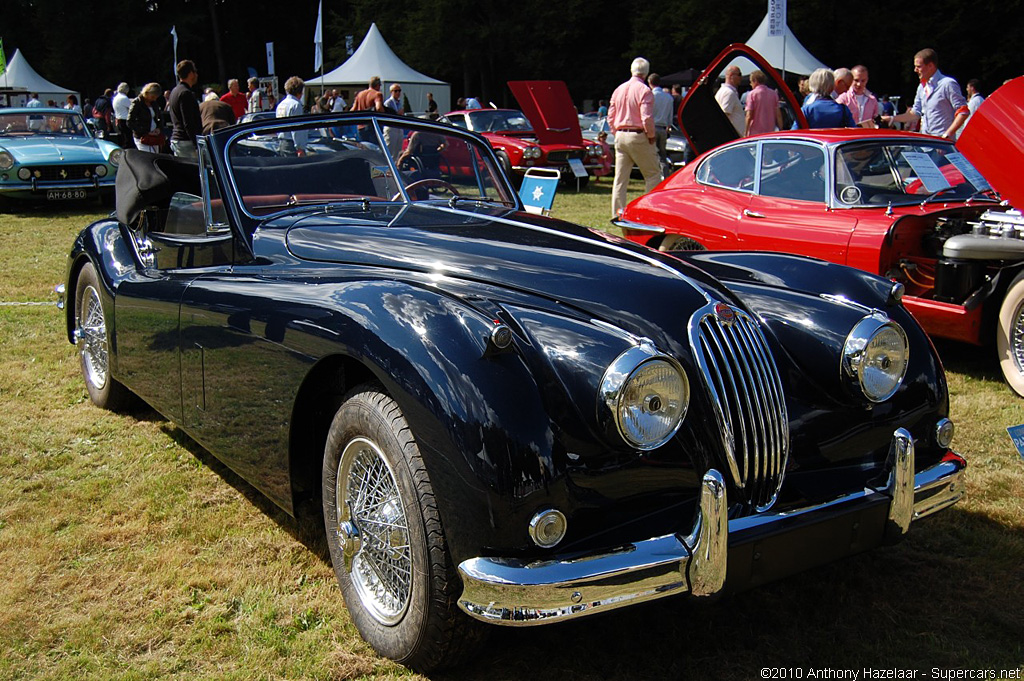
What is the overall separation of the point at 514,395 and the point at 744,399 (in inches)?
29.0

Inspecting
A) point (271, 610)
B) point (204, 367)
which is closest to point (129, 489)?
point (204, 367)

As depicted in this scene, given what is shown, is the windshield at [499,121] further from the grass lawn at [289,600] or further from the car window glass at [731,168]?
the grass lawn at [289,600]

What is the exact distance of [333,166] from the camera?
396 cm

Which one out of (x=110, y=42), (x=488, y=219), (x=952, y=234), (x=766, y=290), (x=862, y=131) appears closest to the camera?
(x=766, y=290)

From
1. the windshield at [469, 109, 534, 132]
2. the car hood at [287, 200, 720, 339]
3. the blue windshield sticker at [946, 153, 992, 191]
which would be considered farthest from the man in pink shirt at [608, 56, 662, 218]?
the car hood at [287, 200, 720, 339]

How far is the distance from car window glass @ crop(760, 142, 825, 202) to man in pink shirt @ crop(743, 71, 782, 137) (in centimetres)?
327

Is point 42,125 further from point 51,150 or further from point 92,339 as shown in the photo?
point 92,339

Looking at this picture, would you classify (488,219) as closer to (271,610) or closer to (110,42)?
(271,610)

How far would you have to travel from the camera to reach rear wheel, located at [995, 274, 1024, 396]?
5148 millimetres

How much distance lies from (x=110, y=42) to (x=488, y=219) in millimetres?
47750

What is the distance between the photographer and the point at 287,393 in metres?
2.94

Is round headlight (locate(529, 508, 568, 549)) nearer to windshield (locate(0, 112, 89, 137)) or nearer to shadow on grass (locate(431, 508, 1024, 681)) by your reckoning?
shadow on grass (locate(431, 508, 1024, 681))

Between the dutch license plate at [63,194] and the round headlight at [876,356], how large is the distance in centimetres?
1242

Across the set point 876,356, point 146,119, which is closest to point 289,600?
point 876,356
